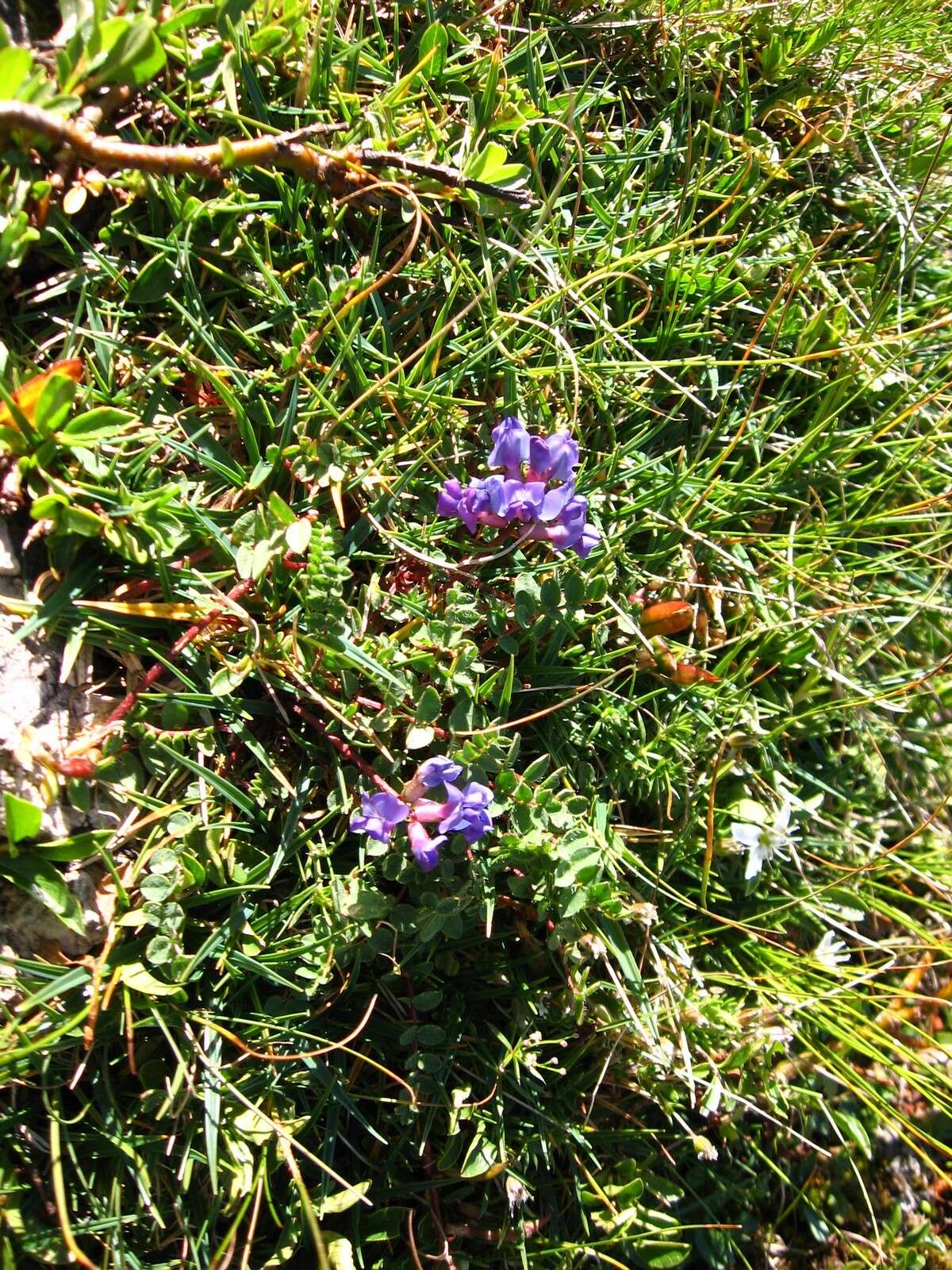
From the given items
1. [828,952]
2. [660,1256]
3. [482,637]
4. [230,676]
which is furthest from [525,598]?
[660,1256]

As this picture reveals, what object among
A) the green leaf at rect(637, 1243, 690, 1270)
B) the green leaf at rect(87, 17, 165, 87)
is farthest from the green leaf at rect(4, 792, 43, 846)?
the green leaf at rect(637, 1243, 690, 1270)

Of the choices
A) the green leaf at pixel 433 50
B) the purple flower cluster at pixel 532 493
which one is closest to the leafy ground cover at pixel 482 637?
the green leaf at pixel 433 50

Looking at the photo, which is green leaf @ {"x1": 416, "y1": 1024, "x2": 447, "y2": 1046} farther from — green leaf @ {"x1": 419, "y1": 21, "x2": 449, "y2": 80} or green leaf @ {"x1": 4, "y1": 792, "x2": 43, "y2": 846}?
green leaf @ {"x1": 419, "y1": 21, "x2": 449, "y2": 80}

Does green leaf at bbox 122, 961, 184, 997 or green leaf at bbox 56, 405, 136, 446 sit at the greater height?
green leaf at bbox 56, 405, 136, 446

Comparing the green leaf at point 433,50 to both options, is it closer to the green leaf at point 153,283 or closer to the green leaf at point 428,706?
the green leaf at point 153,283

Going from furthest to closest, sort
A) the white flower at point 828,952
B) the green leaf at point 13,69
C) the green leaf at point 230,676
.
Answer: the white flower at point 828,952
the green leaf at point 230,676
the green leaf at point 13,69

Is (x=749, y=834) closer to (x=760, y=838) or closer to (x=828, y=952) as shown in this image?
(x=760, y=838)

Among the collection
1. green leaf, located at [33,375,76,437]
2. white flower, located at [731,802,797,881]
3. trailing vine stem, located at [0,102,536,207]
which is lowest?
white flower, located at [731,802,797,881]

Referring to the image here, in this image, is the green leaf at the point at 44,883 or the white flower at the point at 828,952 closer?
the green leaf at the point at 44,883
